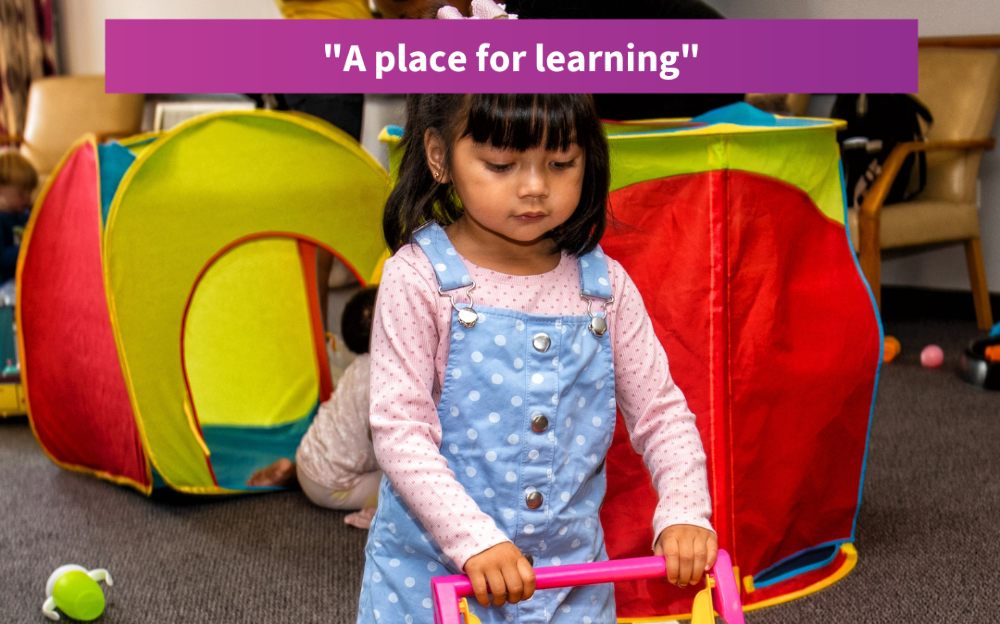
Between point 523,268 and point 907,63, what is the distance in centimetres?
88

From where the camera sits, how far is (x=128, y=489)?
199cm

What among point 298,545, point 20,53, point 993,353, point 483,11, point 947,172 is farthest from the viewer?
point 20,53

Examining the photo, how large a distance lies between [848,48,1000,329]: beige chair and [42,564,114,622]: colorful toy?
2237 mm

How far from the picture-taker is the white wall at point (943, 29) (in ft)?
10.4

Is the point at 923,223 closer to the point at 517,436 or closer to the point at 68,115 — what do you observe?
the point at 517,436

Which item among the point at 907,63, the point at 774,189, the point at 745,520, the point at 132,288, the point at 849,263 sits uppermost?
the point at 907,63

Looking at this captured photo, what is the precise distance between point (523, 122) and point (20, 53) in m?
4.84

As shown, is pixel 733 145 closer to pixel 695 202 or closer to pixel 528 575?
pixel 695 202

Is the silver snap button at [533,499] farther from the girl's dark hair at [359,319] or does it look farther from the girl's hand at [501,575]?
the girl's dark hair at [359,319]

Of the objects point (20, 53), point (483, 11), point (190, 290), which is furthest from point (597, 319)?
point (20, 53)

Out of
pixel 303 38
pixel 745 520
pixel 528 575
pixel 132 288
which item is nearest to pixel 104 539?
pixel 132 288

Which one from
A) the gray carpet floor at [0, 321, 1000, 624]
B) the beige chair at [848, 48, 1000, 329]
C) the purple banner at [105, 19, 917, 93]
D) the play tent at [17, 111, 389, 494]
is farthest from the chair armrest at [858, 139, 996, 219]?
the play tent at [17, 111, 389, 494]

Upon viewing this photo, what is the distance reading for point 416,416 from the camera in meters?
0.83

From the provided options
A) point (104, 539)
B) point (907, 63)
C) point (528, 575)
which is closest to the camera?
point (528, 575)
